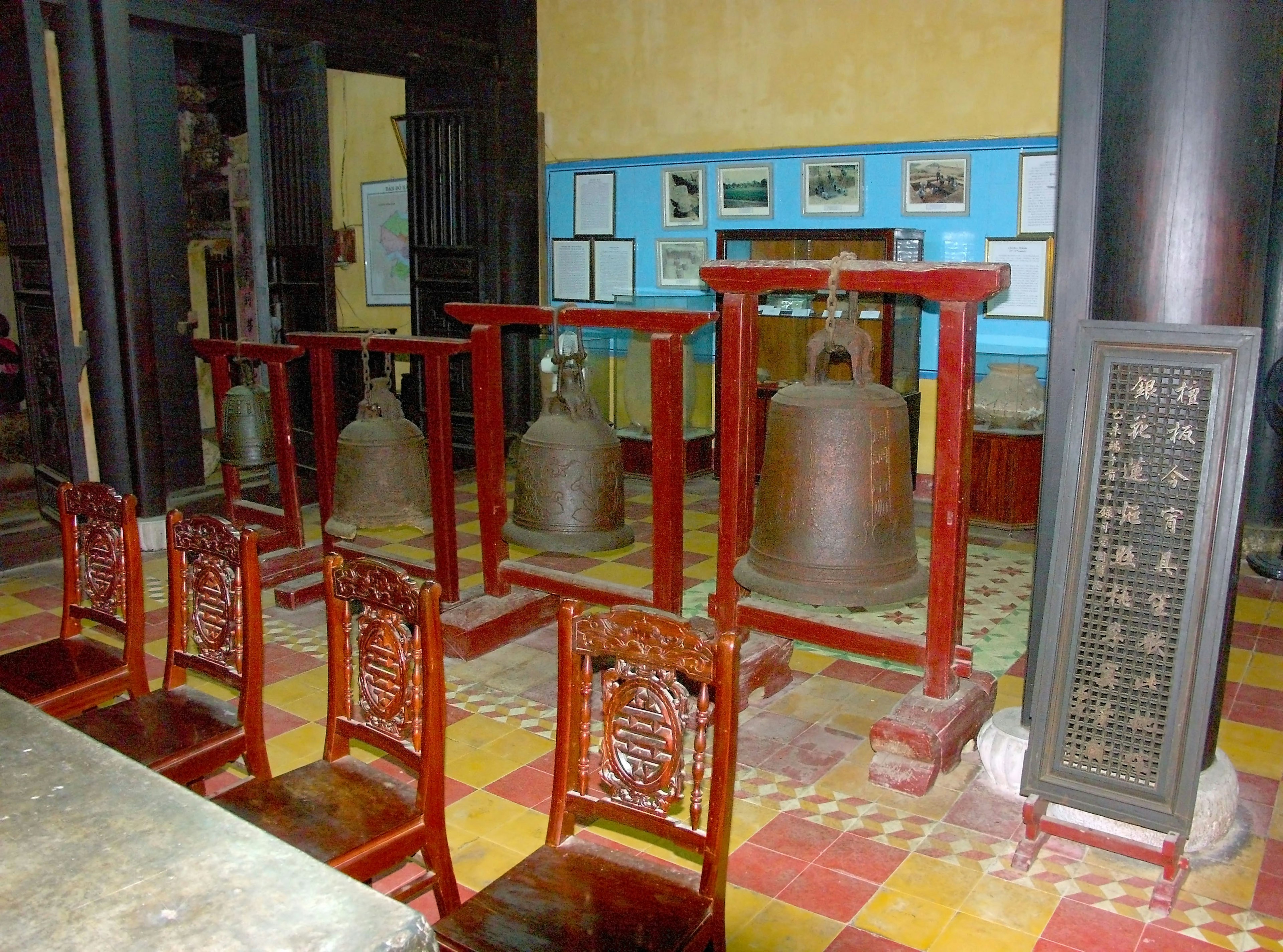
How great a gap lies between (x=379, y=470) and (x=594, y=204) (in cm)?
436

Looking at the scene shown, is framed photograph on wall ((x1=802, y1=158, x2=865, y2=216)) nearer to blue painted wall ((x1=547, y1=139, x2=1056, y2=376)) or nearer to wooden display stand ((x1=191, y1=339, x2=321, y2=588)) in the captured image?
blue painted wall ((x1=547, y1=139, x2=1056, y2=376))

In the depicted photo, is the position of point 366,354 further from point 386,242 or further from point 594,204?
point 386,242

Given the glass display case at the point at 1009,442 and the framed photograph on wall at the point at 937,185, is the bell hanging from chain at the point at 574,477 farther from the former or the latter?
the framed photograph on wall at the point at 937,185

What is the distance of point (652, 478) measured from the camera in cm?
406

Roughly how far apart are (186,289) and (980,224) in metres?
4.66

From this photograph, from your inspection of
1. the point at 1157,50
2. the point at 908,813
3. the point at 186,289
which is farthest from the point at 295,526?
the point at 1157,50

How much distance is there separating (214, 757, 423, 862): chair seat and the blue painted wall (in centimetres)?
427

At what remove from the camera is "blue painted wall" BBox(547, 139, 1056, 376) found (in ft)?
21.1

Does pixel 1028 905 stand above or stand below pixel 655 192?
below

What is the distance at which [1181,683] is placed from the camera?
2727 mm

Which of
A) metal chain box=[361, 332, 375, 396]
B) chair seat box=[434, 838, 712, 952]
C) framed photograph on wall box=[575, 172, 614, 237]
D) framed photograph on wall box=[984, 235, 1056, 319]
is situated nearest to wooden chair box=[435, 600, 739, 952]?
chair seat box=[434, 838, 712, 952]

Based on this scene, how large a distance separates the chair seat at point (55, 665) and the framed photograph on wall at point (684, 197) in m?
5.25

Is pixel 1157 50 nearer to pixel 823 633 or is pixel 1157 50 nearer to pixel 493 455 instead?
pixel 823 633

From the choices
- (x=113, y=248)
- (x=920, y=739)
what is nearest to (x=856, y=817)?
(x=920, y=739)
